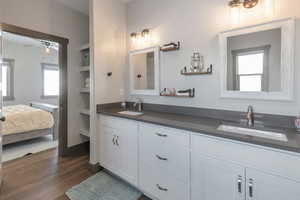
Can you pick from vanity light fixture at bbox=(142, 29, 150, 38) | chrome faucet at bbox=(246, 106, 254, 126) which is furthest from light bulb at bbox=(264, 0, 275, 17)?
vanity light fixture at bbox=(142, 29, 150, 38)

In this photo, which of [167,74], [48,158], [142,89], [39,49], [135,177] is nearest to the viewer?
[135,177]

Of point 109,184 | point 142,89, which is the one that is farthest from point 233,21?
point 109,184

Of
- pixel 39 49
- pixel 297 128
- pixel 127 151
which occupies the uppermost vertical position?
pixel 39 49

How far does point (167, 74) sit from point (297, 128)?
155 centimetres

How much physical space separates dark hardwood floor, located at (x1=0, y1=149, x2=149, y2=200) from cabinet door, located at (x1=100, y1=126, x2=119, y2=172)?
0.33 meters

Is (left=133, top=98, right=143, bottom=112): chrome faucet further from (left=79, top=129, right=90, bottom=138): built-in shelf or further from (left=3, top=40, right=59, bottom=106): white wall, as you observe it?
(left=3, top=40, right=59, bottom=106): white wall

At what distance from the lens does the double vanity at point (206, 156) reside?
41.9 inches

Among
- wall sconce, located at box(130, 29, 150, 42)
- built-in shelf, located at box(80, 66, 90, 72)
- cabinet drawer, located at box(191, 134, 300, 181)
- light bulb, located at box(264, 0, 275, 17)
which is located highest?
wall sconce, located at box(130, 29, 150, 42)

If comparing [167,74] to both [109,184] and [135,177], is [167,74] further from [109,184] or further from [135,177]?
Result: [109,184]

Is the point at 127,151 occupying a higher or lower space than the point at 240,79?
lower

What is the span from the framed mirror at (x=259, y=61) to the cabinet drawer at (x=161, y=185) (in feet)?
3.63

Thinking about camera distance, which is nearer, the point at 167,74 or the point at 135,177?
the point at 135,177

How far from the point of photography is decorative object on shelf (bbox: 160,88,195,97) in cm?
205

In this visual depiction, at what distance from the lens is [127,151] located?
2021 mm
